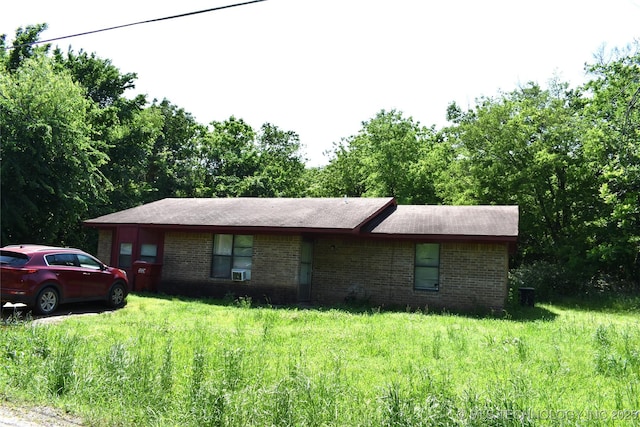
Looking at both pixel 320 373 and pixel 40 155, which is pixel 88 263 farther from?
pixel 40 155

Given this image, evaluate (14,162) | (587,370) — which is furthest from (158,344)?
(14,162)

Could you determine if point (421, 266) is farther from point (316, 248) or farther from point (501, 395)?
point (501, 395)

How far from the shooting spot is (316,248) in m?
17.8

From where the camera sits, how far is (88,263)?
1322 cm

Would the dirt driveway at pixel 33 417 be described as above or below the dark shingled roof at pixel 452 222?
below

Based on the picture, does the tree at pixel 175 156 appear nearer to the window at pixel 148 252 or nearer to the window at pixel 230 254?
the window at pixel 148 252

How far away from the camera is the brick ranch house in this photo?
15.4 m

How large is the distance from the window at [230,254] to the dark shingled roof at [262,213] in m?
0.67

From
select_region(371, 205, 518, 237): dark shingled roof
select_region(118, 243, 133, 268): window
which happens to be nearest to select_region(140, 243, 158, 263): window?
select_region(118, 243, 133, 268): window

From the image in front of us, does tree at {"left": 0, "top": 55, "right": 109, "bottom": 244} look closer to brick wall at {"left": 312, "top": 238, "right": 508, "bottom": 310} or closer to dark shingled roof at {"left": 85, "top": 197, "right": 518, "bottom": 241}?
dark shingled roof at {"left": 85, "top": 197, "right": 518, "bottom": 241}

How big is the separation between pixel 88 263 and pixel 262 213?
662cm

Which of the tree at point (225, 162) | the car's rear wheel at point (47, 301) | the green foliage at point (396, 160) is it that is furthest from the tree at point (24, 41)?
the car's rear wheel at point (47, 301)

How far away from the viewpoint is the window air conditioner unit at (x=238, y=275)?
16.9m

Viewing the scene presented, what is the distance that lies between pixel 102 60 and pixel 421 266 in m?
27.3
